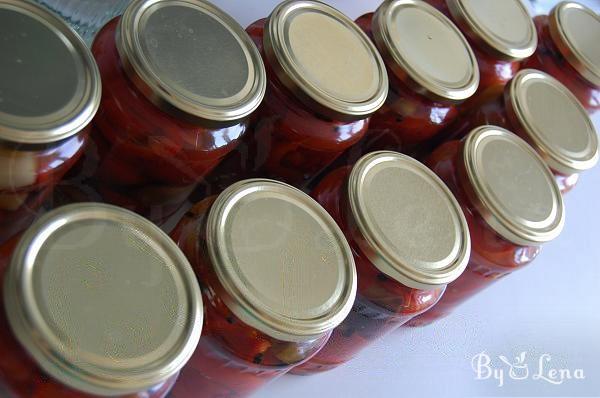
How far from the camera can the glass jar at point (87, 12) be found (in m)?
0.60

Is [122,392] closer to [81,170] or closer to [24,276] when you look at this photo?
[24,276]

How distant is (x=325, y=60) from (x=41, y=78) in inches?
9.9

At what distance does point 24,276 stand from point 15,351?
0.04 m

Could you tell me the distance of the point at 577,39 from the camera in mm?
839

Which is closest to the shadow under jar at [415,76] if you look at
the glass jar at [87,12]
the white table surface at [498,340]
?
the white table surface at [498,340]

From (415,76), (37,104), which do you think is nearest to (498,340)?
(415,76)

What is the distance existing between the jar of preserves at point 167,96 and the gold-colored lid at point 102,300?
0.08m

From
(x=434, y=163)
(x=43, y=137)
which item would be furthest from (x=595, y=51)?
(x=43, y=137)


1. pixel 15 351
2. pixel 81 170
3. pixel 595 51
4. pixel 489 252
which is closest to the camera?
pixel 15 351

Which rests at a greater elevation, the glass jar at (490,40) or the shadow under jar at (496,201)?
the glass jar at (490,40)

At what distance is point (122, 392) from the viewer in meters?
0.34

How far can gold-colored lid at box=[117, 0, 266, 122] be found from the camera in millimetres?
451

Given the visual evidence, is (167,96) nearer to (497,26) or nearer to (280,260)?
(280,260)

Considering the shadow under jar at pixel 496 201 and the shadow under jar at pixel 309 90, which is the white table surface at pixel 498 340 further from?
the shadow under jar at pixel 309 90
